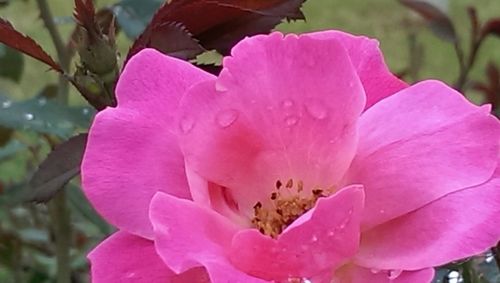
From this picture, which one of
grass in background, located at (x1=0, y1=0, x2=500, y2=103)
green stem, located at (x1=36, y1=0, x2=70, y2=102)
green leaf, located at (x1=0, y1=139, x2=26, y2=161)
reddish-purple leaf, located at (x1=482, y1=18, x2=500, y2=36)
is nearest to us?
green stem, located at (x1=36, y1=0, x2=70, y2=102)

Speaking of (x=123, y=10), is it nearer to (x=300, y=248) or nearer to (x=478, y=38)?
(x=478, y=38)

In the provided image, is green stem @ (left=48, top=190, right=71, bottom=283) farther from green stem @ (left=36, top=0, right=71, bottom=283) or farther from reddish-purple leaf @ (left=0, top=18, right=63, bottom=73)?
reddish-purple leaf @ (left=0, top=18, right=63, bottom=73)

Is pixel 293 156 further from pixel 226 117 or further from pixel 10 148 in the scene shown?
pixel 10 148

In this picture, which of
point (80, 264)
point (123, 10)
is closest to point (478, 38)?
point (123, 10)

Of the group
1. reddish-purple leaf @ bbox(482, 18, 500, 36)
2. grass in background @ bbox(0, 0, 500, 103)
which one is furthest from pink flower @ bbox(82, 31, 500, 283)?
grass in background @ bbox(0, 0, 500, 103)

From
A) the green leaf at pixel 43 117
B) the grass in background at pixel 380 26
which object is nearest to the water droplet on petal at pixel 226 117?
the green leaf at pixel 43 117

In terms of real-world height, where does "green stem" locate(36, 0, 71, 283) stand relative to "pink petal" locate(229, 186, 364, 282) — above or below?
below

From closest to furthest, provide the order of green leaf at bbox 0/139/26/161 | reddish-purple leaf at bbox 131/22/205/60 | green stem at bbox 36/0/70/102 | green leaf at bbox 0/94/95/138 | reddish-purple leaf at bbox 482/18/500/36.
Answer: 1. reddish-purple leaf at bbox 131/22/205/60
2. green leaf at bbox 0/94/95/138
3. green stem at bbox 36/0/70/102
4. reddish-purple leaf at bbox 482/18/500/36
5. green leaf at bbox 0/139/26/161

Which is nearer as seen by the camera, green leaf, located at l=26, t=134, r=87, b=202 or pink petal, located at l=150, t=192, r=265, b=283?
pink petal, located at l=150, t=192, r=265, b=283
